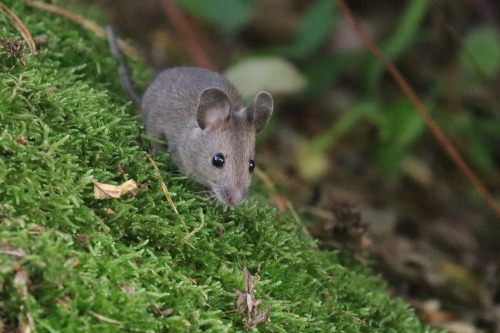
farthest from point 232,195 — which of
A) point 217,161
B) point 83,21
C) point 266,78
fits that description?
point 83,21

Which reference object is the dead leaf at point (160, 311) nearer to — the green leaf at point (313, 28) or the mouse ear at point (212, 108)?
the mouse ear at point (212, 108)

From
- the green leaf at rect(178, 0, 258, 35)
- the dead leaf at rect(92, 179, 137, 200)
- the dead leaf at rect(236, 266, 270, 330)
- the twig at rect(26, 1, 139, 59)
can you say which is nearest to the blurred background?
the green leaf at rect(178, 0, 258, 35)

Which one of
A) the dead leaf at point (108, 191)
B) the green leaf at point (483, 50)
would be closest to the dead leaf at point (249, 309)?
the dead leaf at point (108, 191)

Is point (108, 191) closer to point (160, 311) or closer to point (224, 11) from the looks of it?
point (160, 311)

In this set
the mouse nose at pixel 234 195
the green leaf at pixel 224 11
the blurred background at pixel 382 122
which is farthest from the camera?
the green leaf at pixel 224 11

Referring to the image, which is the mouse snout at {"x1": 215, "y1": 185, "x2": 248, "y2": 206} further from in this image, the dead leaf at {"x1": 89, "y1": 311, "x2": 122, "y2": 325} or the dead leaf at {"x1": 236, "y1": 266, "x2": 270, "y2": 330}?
the dead leaf at {"x1": 89, "y1": 311, "x2": 122, "y2": 325}

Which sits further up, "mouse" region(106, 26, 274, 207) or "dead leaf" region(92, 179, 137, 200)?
"mouse" region(106, 26, 274, 207)
